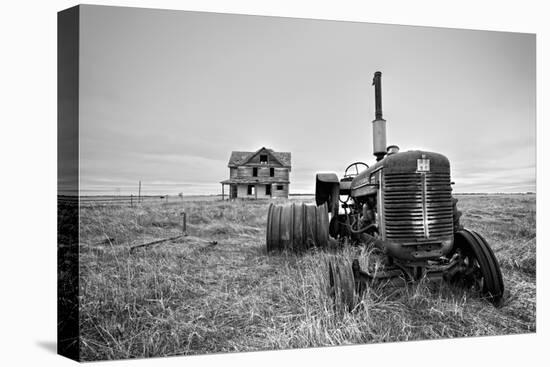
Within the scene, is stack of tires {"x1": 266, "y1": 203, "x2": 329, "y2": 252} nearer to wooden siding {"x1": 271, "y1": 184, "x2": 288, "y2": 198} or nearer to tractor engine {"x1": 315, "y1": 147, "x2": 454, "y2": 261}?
tractor engine {"x1": 315, "y1": 147, "x2": 454, "y2": 261}

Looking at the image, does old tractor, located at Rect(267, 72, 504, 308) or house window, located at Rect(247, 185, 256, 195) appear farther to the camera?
house window, located at Rect(247, 185, 256, 195)

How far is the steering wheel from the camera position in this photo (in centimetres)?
468

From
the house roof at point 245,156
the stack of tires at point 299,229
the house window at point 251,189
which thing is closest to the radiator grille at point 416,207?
the stack of tires at point 299,229

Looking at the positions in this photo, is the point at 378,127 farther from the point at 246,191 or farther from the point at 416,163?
the point at 246,191

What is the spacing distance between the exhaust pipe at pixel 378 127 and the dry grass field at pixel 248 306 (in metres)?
1.12

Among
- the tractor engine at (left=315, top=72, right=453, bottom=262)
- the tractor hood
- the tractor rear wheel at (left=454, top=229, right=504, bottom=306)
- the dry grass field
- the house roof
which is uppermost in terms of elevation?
the house roof

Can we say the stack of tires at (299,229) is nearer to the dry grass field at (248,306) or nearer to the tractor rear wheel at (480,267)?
the dry grass field at (248,306)

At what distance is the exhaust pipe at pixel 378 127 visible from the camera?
377 cm

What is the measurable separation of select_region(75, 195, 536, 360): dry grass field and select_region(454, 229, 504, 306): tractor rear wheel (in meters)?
0.13

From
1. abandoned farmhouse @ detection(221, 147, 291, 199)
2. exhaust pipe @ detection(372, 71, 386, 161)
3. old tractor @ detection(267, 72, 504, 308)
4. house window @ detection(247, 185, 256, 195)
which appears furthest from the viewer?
house window @ detection(247, 185, 256, 195)

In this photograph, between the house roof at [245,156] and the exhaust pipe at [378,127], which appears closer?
the exhaust pipe at [378,127]

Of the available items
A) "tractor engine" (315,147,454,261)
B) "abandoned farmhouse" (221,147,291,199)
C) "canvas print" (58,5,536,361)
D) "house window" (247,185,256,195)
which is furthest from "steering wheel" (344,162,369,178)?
"house window" (247,185,256,195)

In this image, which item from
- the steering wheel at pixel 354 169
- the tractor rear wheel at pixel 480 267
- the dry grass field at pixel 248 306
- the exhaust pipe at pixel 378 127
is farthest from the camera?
the steering wheel at pixel 354 169

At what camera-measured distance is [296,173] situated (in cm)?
487
